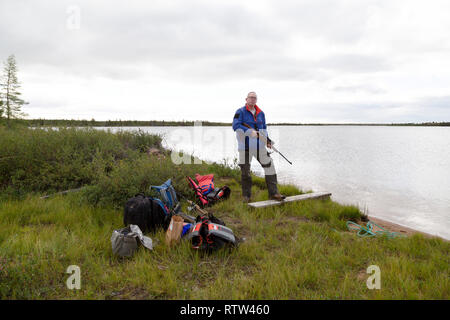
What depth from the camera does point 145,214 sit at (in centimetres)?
518

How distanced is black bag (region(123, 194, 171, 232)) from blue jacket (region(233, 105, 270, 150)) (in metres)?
3.17

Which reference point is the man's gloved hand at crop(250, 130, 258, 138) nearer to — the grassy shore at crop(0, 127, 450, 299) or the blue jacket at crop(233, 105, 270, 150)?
the blue jacket at crop(233, 105, 270, 150)

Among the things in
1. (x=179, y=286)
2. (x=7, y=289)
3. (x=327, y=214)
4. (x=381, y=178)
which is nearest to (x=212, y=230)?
(x=179, y=286)

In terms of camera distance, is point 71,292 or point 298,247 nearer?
point 71,292

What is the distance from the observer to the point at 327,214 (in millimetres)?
6465

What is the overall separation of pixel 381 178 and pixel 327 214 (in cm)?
1124

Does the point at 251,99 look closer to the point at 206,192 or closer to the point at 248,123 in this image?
the point at 248,123

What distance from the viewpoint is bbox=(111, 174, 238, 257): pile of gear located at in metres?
4.31
